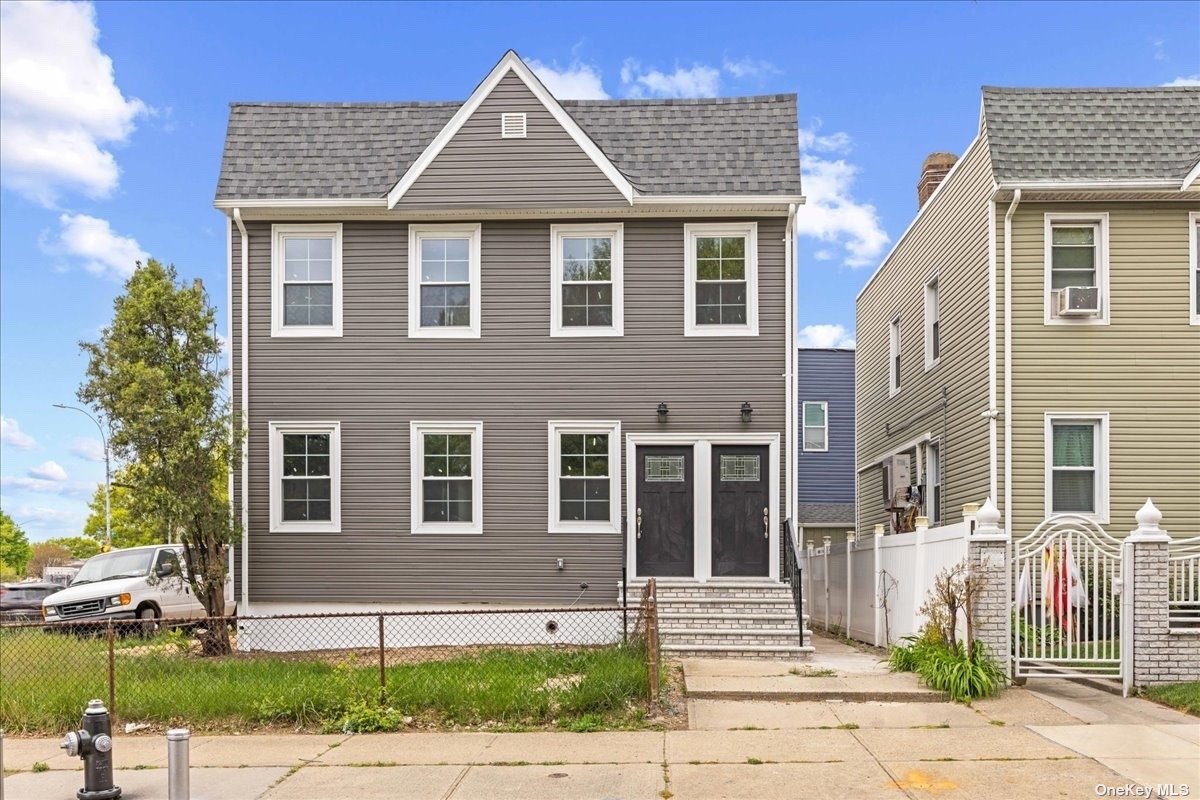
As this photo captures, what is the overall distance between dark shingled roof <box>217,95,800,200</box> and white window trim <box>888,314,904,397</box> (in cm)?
696

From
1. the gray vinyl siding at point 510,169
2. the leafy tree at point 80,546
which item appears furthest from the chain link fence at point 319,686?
the leafy tree at point 80,546

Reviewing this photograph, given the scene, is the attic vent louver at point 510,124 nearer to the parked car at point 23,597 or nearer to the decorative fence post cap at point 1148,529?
the decorative fence post cap at point 1148,529

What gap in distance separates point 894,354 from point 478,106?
10.5m

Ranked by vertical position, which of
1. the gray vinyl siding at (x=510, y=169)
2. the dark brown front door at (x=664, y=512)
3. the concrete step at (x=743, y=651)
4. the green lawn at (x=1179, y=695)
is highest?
the gray vinyl siding at (x=510, y=169)

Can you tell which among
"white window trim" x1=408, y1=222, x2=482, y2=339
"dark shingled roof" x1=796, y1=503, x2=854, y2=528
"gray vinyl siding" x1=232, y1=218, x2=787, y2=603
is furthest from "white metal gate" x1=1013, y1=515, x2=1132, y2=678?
"dark shingled roof" x1=796, y1=503, x2=854, y2=528

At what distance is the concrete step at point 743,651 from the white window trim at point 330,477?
5.58m

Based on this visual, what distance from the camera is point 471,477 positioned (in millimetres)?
16188

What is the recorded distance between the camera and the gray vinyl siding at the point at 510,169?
52.5 feet

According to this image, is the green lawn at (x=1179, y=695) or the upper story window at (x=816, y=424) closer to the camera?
the green lawn at (x=1179, y=695)

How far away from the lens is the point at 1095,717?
32.7ft

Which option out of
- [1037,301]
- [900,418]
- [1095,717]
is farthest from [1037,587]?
[900,418]

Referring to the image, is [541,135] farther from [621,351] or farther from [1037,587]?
[1037,587]

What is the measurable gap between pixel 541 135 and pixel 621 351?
11.3 ft

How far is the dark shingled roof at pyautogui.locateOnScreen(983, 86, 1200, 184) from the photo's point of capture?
15.7 meters
